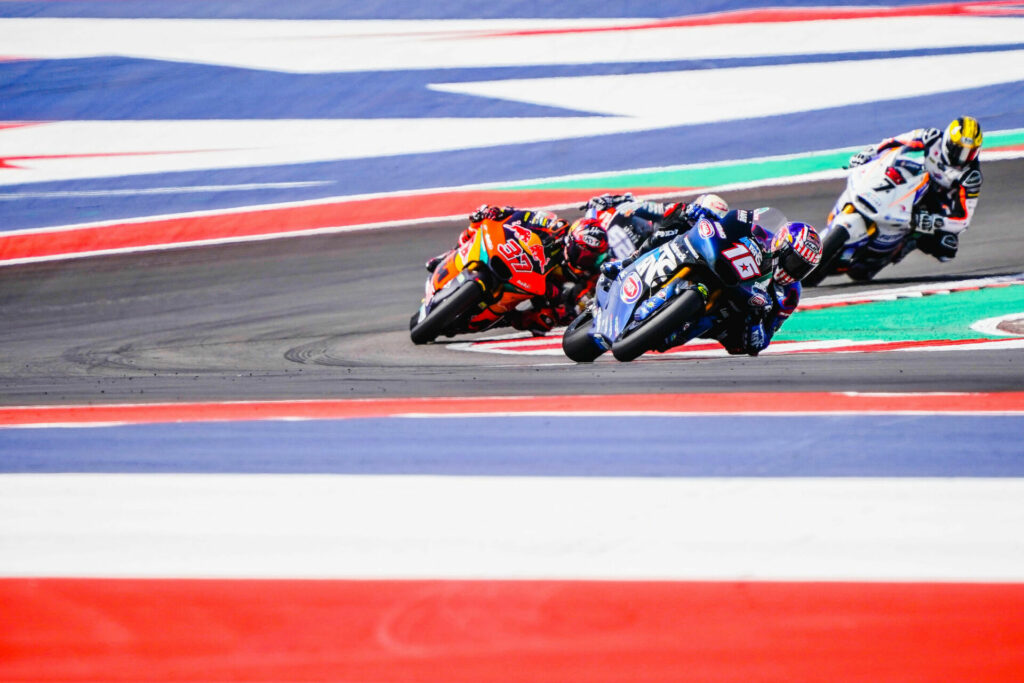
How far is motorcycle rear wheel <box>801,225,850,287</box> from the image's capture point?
10.4m

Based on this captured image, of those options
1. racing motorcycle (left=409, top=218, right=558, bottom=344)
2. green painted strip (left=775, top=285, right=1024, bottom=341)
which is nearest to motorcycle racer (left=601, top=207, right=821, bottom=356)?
green painted strip (left=775, top=285, right=1024, bottom=341)

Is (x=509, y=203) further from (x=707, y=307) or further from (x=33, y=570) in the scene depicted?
(x=33, y=570)

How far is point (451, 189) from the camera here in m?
14.5

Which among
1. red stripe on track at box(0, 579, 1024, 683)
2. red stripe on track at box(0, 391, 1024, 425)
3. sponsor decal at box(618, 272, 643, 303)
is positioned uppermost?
red stripe on track at box(0, 579, 1024, 683)

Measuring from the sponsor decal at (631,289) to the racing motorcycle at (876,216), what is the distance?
121 inches

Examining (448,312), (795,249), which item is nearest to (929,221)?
(795,249)

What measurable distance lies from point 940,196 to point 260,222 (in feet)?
24.0

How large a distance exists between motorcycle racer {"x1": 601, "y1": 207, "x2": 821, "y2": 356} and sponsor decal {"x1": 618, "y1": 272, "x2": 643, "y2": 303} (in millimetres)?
108

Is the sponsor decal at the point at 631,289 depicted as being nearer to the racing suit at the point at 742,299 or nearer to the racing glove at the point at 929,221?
the racing suit at the point at 742,299

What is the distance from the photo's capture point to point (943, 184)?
10.1 meters

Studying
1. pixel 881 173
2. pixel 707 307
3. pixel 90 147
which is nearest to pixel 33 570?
pixel 707 307

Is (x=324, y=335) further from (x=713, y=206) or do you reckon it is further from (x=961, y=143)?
(x=961, y=143)

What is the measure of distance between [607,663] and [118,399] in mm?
4616

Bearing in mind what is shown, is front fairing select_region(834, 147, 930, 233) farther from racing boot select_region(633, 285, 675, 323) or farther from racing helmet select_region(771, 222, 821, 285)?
racing boot select_region(633, 285, 675, 323)
